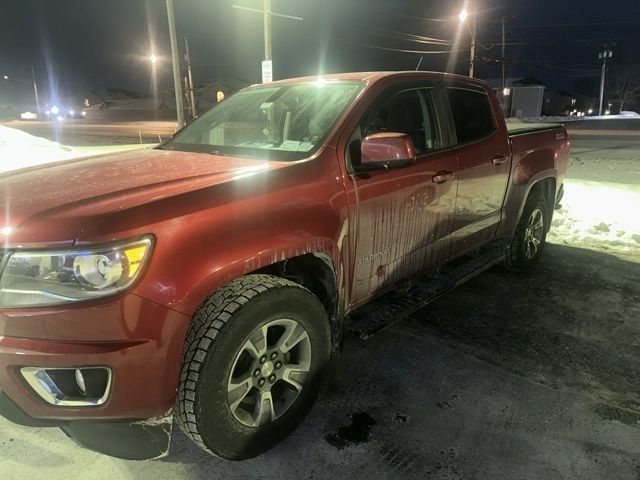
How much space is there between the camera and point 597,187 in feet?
28.2

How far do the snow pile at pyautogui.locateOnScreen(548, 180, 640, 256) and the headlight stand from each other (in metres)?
5.48

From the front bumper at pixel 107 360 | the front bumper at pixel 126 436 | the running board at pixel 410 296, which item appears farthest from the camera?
the running board at pixel 410 296

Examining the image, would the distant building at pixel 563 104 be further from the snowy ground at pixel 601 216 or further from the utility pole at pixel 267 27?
the snowy ground at pixel 601 216

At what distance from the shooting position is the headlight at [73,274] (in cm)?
184

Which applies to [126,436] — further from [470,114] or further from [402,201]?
[470,114]

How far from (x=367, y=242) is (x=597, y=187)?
740cm

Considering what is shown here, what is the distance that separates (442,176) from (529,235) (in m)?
2.00

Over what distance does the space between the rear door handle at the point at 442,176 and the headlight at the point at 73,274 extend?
2.01 meters

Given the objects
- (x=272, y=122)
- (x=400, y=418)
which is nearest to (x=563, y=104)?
(x=272, y=122)

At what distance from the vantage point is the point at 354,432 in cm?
261

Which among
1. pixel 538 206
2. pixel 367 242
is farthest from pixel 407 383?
pixel 538 206

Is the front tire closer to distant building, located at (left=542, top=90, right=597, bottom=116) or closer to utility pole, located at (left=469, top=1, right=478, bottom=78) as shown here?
utility pole, located at (left=469, top=1, right=478, bottom=78)

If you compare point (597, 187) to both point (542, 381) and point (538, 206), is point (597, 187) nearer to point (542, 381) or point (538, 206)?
point (538, 206)

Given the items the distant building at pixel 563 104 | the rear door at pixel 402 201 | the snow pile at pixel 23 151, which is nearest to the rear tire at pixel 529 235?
the rear door at pixel 402 201
